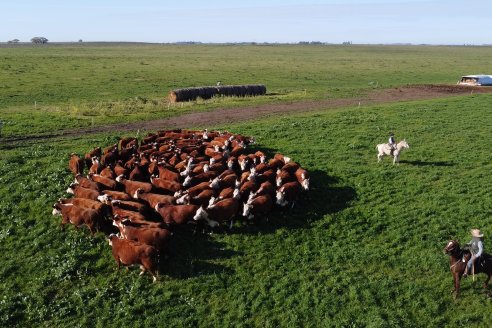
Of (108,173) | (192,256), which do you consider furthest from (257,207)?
(108,173)

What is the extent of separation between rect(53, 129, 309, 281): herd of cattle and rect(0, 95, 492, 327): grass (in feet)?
1.99

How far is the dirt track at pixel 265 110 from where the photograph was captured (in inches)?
1155

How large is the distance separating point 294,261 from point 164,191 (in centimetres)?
607

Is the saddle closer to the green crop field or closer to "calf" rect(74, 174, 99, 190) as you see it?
the green crop field

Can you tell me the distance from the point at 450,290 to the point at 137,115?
2651 centimetres

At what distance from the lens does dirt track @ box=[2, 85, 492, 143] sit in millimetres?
29344

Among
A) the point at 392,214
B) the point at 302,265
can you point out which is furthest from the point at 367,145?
the point at 302,265

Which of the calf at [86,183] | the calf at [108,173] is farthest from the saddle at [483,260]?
→ the calf at [108,173]

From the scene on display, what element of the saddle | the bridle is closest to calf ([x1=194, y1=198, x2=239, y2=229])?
the bridle

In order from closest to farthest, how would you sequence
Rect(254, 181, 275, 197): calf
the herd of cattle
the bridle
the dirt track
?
the bridle
the herd of cattle
Rect(254, 181, 275, 197): calf
the dirt track

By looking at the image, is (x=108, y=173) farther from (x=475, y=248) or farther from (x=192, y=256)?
(x=475, y=248)

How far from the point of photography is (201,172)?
18.2 meters

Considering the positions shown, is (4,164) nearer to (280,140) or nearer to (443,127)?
(280,140)

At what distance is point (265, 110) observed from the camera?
118ft
